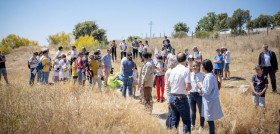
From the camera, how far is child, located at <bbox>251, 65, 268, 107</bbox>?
4.76 metres

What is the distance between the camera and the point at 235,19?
47.3 m

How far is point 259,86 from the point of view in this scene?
480cm

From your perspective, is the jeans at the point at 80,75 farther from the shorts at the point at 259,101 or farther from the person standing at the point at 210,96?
the shorts at the point at 259,101

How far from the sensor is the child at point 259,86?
476 cm

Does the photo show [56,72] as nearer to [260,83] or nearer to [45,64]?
[45,64]

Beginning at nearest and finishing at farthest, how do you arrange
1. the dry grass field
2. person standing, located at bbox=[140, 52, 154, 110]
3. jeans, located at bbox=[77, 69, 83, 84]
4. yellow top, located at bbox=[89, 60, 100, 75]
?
the dry grass field
person standing, located at bbox=[140, 52, 154, 110]
yellow top, located at bbox=[89, 60, 100, 75]
jeans, located at bbox=[77, 69, 83, 84]

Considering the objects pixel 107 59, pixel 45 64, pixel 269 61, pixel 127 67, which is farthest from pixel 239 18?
pixel 45 64

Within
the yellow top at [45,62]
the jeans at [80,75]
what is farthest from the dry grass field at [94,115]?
the yellow top at [45,62]

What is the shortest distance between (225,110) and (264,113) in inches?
38.9

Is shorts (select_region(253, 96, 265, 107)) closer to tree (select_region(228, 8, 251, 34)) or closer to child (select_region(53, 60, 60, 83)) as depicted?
child (select_region(53, 60, 60, 83))

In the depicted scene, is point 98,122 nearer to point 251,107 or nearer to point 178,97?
point 178,97

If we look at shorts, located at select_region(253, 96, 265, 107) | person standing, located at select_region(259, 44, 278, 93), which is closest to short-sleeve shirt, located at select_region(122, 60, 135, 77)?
shorts, located at select_region(253, 96, 265, 107)

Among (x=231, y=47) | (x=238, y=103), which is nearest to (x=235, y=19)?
(x=231, y=47)

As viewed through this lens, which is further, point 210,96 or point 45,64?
point 45,64
